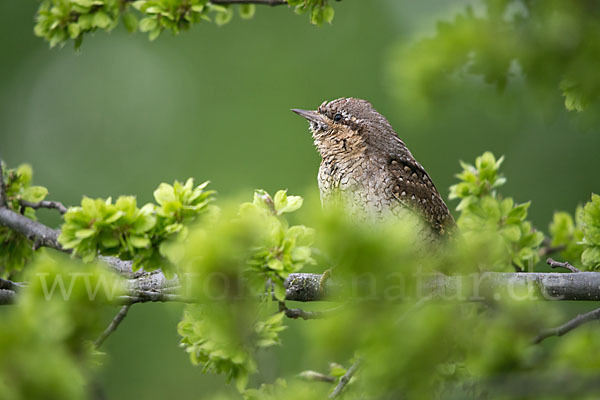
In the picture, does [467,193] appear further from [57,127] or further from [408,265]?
[57,127]

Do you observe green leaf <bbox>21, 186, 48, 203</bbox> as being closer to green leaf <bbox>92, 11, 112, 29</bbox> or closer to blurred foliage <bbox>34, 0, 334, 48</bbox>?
blurred foliage <bbox>34, 0, 334, 48</bbox>

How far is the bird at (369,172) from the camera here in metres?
Answer: 3.15

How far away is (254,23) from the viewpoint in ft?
29.6

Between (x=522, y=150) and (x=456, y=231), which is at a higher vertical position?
(x=522, y=150)

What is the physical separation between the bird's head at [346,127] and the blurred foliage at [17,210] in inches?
56.0

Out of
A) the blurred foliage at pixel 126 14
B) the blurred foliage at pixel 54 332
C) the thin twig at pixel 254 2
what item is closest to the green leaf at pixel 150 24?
the blurred foliage at pixel 126 14

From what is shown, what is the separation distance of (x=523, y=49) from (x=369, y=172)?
1698mm

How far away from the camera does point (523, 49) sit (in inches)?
60.9

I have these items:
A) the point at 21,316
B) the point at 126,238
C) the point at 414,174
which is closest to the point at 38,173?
the point at 414,174

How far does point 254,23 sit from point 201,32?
856 mm

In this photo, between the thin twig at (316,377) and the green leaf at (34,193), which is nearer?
the thin twig at (316,377)

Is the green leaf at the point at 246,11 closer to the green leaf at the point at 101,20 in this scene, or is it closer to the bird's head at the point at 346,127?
the bird's head at the point at 346,127

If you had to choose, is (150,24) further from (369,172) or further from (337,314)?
(337,314)

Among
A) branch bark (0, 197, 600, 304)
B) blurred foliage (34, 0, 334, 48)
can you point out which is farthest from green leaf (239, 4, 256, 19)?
branch bark (0, 197, 600, 304)
